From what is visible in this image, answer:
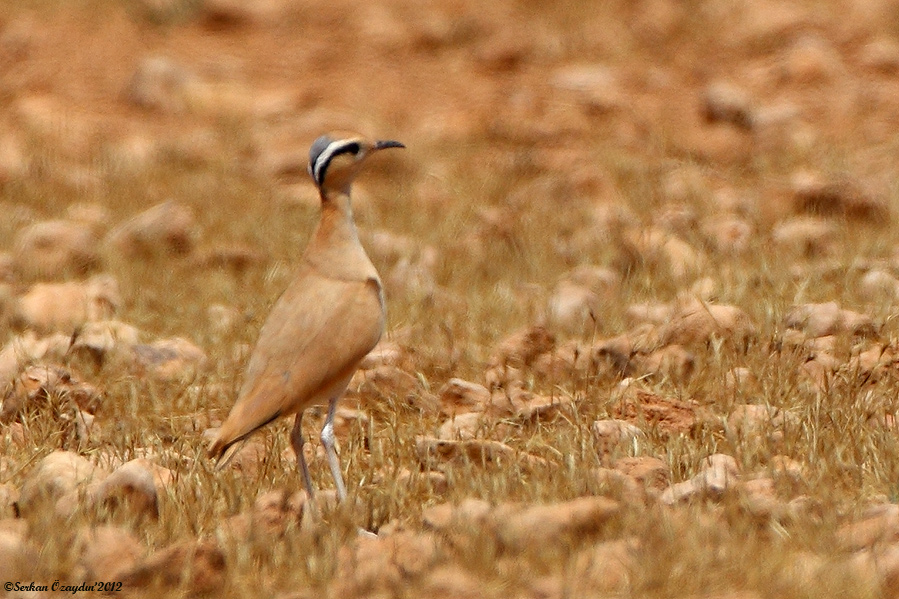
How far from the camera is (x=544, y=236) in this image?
7082 millimetres

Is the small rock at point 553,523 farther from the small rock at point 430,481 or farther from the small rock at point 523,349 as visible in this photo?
the small rock at point 523,349

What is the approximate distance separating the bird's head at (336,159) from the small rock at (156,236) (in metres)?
2.76

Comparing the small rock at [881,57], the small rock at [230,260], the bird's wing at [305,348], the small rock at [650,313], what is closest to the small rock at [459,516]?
the bird's wing at [305,348]

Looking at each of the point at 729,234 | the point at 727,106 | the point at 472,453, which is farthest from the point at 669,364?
the point at 727,106

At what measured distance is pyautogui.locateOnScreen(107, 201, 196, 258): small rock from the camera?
23.0 ft

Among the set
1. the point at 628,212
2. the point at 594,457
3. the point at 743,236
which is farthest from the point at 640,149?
the point at 594,457

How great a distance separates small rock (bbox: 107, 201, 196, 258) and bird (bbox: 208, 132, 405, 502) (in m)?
2.79

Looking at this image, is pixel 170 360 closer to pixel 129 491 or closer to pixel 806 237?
pixel 129 491

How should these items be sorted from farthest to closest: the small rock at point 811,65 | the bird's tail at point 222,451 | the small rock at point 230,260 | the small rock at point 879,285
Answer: the small rock at point 811,65
the small rock at point 230,260
the small rock at point 879,285
the bird's tail at point 222,451

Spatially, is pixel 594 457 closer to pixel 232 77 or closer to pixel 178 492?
pixel 178 492

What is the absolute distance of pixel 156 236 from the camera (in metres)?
7.00

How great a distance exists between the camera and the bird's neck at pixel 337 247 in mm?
4164

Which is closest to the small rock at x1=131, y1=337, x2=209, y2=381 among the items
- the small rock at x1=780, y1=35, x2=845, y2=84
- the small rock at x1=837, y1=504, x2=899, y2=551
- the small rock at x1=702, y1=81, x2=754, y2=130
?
the small rock at x1=837, y1=504, x2=899, y2=551

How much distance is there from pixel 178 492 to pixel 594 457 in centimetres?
110
